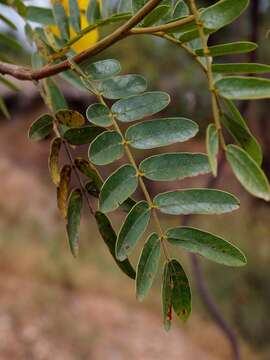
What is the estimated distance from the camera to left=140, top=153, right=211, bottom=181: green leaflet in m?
0.47

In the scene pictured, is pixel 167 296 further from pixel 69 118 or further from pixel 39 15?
pixel 39 15

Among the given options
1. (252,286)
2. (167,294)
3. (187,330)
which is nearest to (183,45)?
(167,294)

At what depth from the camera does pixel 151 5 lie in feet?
1.32

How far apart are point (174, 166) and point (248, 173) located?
0.11 metres

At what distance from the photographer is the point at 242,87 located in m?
0.42

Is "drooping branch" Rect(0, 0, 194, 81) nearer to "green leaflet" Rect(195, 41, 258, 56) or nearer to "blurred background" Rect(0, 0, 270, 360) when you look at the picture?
"green leaflet" Rect(195, 41, 258, 56)

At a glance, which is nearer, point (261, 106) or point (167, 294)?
point (167, 294)

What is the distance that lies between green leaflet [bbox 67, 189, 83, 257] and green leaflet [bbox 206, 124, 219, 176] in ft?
0.56

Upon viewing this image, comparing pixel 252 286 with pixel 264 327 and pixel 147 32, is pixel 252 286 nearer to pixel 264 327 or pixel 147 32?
pixel 264 327

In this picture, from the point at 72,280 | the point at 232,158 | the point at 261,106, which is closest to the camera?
the point at 232,158

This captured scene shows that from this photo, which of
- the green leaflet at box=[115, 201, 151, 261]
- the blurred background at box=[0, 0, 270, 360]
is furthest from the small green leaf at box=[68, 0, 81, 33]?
the blurred background at box=[0, 0, 270, 360]

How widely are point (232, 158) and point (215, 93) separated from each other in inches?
2.2

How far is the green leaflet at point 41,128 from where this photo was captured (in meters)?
0.56

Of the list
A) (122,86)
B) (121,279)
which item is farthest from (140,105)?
(121,279)
